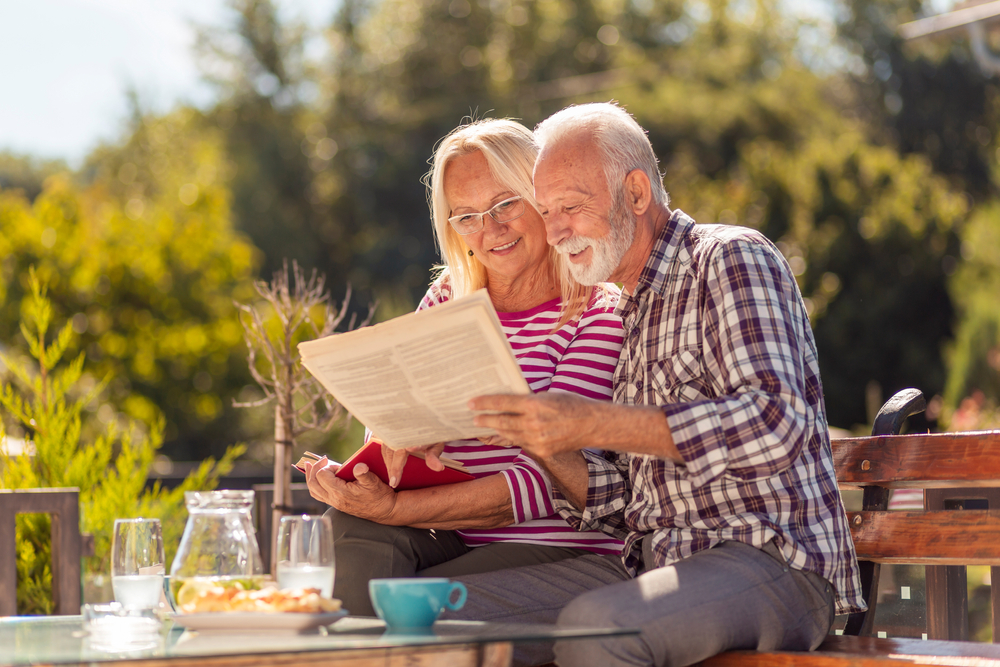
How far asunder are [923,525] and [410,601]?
1185 millimetres

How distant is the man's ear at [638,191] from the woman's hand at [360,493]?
31.8 inches

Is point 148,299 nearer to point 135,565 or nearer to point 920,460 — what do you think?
point 135,565

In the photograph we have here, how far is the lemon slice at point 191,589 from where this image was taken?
1.59m

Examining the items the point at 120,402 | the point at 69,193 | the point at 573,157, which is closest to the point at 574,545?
the point at 573,157

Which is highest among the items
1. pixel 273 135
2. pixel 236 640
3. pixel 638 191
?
pixel 273 135

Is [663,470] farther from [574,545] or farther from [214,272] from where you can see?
[214,272]

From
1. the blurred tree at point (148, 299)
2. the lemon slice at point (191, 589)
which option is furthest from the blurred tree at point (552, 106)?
the lemon slice at point (191, 589)

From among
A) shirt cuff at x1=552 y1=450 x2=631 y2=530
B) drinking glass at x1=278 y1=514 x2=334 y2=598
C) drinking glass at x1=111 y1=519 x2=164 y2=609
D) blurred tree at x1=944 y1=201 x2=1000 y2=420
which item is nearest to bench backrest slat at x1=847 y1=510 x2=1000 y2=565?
shirt cuff at x1=552 y1=450 x2=631 y2=530

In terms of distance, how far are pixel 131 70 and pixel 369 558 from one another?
29.8 m

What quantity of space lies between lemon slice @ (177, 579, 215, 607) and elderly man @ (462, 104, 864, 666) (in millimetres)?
529

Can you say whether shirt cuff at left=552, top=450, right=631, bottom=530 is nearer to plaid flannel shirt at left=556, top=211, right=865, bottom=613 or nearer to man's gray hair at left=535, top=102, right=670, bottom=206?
plaid flannel shirt at left=556, top=211, right=865, bottom=613

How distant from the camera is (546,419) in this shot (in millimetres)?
1786

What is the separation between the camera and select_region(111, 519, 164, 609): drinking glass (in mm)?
1710

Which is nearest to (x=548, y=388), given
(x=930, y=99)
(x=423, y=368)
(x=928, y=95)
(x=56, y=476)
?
(x=423, y=368)
